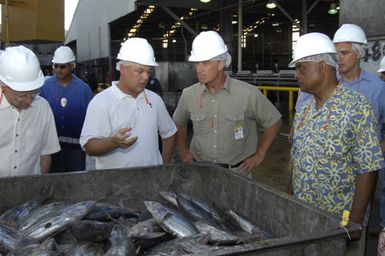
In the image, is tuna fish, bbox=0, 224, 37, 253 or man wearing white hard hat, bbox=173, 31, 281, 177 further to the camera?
man wearing white hard hat, bbox=173, 31, 281, 177

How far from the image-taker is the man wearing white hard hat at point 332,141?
8.51 ft

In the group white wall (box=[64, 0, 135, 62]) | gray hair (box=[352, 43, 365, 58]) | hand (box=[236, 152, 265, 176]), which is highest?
white wall (box=[64, 0, 135, 62])

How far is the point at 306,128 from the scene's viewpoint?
283 cm

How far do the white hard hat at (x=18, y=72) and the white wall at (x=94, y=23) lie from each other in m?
13.8

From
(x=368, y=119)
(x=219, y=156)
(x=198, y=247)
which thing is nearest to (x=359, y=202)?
(x=368, y=119)

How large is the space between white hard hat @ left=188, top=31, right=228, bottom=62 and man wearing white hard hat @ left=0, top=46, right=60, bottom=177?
49.1 inches

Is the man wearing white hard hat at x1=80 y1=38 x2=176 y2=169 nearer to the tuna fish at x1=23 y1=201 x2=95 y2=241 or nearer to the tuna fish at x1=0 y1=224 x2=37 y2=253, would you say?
the tuna fish at x1=23 y1=201 x2=95 y2=241

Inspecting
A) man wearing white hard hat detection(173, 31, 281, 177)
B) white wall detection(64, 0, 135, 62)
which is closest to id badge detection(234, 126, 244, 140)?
man wearing white hard hat detection(173, 31, 281, 177)

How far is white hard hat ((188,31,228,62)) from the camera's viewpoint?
3.60 meters

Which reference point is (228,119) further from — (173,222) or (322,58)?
(173,222)

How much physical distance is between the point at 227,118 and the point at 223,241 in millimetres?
1810

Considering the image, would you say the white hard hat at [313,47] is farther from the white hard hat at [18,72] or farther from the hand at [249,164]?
the white hard hat at [18,72]

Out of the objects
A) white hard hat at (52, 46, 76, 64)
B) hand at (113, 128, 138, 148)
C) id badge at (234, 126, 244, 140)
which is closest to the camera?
hand at (113, 128, 138, 148)

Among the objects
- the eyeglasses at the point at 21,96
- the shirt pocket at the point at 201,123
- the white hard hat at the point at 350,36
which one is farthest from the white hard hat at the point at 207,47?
the eyeglasses at the point at 21,96
